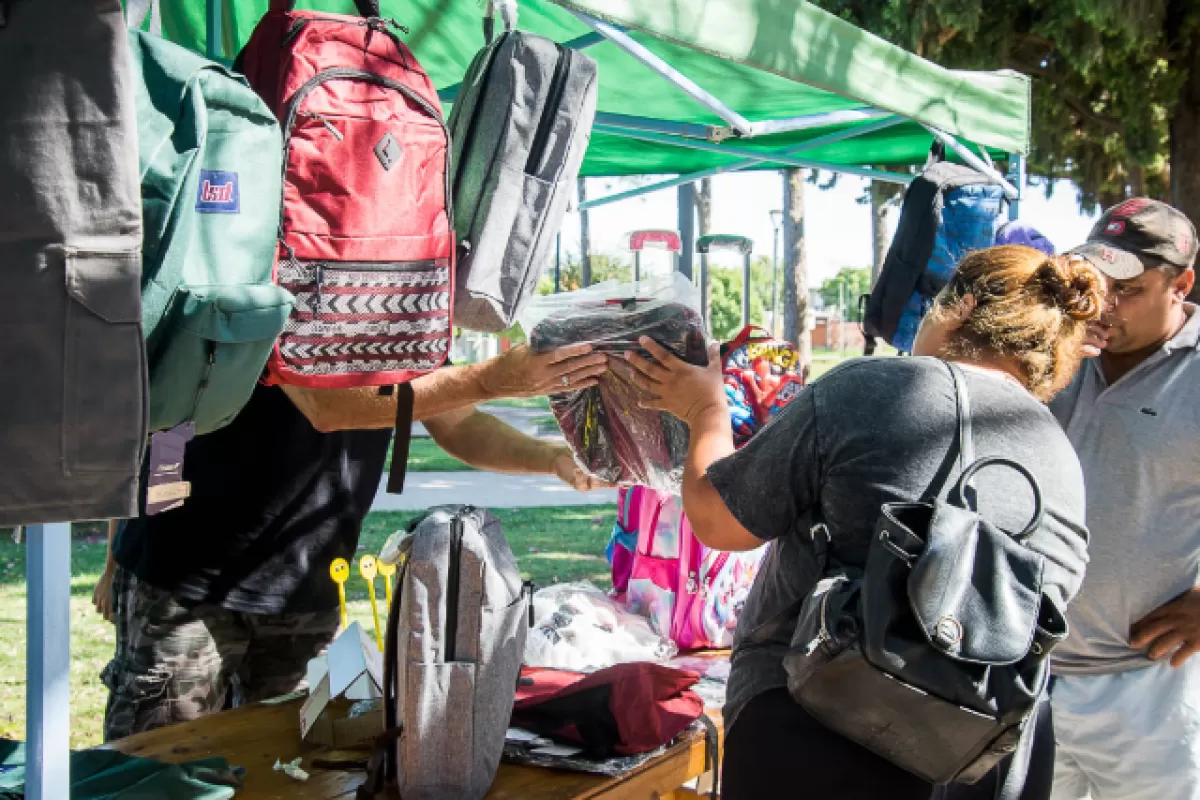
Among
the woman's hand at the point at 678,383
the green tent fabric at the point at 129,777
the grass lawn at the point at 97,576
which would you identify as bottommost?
the grass lawn at the point at 97,576

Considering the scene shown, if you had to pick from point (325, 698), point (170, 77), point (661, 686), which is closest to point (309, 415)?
point (325, 698)

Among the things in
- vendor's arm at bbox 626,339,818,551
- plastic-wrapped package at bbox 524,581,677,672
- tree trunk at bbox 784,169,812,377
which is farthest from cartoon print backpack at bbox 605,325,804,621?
tree trunk at bbox 784,169,812,377

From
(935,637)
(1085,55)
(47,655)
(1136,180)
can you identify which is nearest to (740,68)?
(935,637)

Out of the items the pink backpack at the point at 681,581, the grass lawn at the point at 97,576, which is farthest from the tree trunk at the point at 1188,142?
the pink backpack at the point at 681,581

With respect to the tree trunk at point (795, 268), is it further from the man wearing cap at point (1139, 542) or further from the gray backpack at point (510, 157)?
the gray backpack at point (510, 157)

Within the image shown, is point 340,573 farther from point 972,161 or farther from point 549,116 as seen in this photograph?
point 972,161

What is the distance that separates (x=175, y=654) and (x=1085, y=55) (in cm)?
819

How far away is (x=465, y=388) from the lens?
236cm

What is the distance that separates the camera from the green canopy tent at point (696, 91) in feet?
4.68

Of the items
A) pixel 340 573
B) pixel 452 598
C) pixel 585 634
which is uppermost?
pixel 452 598

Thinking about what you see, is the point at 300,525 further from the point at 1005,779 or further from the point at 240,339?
the point at 1005,779

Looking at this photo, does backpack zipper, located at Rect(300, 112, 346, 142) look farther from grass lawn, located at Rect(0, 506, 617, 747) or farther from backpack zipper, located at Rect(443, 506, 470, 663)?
grass lawn, located at Rect(0, 506, 617, 747)

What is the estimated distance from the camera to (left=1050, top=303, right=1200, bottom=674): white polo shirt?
2512 millimetres

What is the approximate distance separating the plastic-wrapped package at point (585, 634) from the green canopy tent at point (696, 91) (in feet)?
4.60
